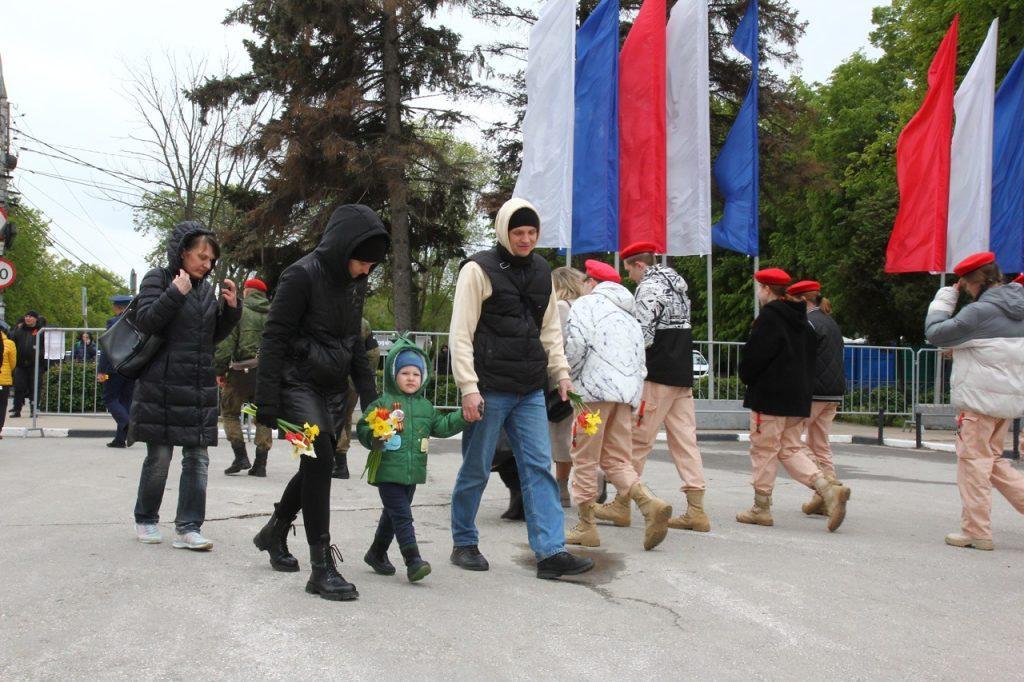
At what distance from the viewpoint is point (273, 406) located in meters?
4.89

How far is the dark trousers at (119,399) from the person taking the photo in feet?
40.5

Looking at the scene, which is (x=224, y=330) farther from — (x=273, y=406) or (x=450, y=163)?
(x=450, y=163)

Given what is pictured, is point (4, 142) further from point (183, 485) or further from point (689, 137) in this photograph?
point (183, 485)

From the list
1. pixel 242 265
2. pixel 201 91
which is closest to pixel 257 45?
pixel 201 91

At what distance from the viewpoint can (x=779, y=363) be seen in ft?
25.0

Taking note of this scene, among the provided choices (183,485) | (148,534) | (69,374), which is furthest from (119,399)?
(183,485)

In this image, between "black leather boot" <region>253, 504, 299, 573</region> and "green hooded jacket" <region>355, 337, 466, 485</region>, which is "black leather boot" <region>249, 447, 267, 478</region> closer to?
"black leather boot" <region>253, 504, 299, 573</region>

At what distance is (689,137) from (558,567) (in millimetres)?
12766

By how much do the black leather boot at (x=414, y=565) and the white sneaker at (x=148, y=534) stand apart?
1.79 metres

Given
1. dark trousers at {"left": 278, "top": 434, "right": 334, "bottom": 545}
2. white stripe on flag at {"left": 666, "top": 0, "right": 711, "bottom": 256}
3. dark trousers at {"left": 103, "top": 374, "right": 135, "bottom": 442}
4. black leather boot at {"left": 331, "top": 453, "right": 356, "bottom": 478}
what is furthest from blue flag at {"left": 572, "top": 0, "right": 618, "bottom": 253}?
dark trousers at {"left": 278, "top": 434, "right": 334, "bottom": 545}

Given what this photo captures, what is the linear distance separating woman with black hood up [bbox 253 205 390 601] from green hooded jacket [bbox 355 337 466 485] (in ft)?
0.85

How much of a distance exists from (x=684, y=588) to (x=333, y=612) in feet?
6.26

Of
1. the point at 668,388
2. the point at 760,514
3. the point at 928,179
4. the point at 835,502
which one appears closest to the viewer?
the point at 835,502

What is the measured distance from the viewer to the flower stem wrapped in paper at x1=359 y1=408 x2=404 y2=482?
509 cm
